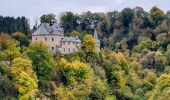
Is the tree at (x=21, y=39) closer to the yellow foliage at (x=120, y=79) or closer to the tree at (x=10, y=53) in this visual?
the tree at (x=10, y=53)

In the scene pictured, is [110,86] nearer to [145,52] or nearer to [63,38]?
[63,38]

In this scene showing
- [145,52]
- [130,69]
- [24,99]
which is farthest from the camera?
[145,52]

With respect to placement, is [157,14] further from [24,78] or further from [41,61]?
[24,78]

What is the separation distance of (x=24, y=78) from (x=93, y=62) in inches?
A: 708

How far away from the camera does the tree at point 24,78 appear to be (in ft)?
241

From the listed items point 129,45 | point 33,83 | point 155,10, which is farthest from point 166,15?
point 33,83

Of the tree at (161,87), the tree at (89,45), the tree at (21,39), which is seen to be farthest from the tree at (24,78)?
the tree at (21,39)

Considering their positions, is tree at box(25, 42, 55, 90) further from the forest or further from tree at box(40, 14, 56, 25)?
tree at box(40, 14, 56, 25)

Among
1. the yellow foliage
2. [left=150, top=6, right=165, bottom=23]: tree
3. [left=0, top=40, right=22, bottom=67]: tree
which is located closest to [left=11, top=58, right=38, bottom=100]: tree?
[left=0, top=40, right=22, bottom=67]: tree

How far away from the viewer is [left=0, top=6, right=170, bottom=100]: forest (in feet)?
250

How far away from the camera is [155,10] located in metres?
123

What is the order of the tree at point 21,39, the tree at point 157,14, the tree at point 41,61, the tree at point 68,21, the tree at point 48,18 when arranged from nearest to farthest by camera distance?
the tree at point 41,61
the tree at point 21,39
the tree at point 48,18
the tree at point 68,21
the tree at point 157,14

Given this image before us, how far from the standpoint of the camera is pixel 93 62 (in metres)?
89.4

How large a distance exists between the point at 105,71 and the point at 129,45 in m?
27.1
